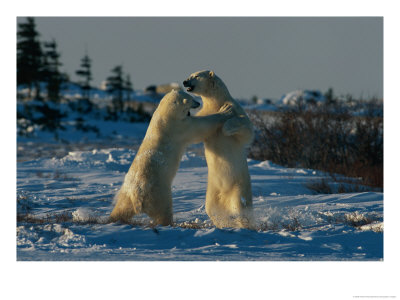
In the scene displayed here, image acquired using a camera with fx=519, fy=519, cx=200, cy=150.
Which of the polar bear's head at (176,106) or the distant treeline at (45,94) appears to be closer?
the polar bear's head at (176,106)

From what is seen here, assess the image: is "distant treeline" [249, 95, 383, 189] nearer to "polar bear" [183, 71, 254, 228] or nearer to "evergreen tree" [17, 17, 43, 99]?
"polar bear" [183, 71, 254, 228]

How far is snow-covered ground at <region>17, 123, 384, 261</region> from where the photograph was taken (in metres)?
4.69

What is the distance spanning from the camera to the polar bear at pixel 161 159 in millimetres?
5461

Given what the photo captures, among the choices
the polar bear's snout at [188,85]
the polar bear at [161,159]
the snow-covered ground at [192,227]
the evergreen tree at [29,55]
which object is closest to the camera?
the snow-covered ground at [192,227]

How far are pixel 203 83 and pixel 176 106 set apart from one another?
657 millimetres

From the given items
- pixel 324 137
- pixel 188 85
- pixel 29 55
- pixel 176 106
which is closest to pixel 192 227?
pixel 176 106

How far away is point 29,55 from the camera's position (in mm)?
27078

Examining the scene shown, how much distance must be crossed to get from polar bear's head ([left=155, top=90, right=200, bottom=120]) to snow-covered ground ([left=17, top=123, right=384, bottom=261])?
44.1 inches

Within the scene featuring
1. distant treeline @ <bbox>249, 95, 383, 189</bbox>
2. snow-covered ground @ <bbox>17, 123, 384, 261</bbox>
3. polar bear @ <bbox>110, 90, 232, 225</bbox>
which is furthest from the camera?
distant treeline @ <bbox>249, 95, 383, 189</bbox>

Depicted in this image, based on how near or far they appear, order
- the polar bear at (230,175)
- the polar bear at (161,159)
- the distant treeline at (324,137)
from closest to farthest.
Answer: the polar bear at (161,159)
the polar bear at (230,175)
the distant treeline at (324,137)

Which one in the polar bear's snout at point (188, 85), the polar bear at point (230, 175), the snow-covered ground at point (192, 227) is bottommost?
the snow-covered ground at point (192, 227)

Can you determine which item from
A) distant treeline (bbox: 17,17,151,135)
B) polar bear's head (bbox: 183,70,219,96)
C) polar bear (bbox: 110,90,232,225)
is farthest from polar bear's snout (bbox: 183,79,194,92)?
distant treeline (bbox: 17,17,151,135)

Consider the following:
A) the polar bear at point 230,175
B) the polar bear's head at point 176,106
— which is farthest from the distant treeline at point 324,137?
the polar bear's head at point 176,106

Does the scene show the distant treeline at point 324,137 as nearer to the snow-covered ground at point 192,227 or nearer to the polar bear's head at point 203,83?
the snow-covered ground at point 192,227
